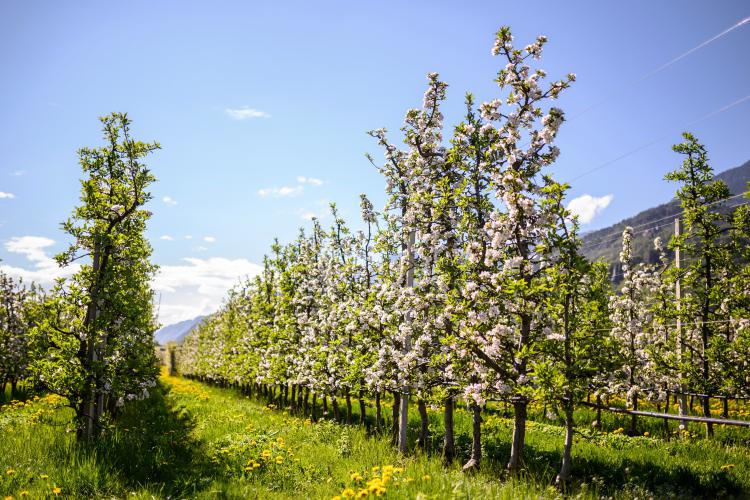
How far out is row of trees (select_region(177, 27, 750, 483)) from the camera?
882 centimetres

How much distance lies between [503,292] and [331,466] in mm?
5980

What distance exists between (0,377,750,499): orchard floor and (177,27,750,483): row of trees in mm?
1719

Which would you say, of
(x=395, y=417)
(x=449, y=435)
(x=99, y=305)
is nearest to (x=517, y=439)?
(x=449, y=435)

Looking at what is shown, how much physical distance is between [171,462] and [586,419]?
708 inches

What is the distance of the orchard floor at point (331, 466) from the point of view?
843cm

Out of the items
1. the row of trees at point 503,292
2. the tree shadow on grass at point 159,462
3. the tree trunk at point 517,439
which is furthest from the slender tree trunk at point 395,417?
the tree shadow on grass at point 159,462

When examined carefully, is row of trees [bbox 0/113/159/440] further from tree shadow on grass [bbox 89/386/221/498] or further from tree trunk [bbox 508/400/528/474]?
tree trunk [bbox 508/400/528/474]

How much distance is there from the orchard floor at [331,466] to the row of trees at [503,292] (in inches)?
67.7

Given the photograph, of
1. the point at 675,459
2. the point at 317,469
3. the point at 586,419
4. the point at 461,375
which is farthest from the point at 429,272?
the point at 586,419

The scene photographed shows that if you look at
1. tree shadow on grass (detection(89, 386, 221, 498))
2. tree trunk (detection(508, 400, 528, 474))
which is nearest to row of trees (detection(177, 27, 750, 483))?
tree trunk (detection(508, 400, 528, 474))

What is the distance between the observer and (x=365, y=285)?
18047 millimetres

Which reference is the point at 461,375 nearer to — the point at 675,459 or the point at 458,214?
the point at 458,214

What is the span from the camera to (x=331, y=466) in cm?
1093

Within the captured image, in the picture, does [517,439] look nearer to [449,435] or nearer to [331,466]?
[449,435]
